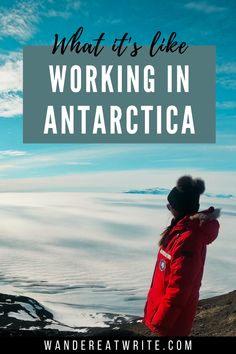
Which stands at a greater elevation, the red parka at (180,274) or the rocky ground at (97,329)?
the red parka at (180,274)

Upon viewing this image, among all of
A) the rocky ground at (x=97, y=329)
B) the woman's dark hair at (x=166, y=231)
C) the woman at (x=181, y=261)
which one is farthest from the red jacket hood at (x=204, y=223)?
the rocky ground at (x=97, y=329)

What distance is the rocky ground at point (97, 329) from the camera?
13.7m

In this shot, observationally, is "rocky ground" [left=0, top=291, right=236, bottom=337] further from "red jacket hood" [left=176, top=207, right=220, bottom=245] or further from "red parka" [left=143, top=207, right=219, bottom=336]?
"red jacket hood" [left=176, top=207, right=220, bottom=245]

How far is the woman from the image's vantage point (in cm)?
462

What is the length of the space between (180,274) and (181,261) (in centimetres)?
14

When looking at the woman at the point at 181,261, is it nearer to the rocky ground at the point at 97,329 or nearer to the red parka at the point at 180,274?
the red parka at the point at 180,274

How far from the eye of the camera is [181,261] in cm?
464

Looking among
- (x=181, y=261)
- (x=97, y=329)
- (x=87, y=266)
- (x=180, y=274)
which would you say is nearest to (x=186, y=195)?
(x=181, y=261)

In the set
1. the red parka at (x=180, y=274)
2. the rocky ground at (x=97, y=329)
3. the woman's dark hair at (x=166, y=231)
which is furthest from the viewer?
the rocky ground at (x=97, y=329)

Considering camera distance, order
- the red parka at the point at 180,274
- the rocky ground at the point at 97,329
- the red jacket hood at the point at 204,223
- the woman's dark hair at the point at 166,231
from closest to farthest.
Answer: the red parka at the point at 180,274 < the red jacket hood at the point at 204,223 < the woman's dark hair at the point at 166,231 < the rocky ground at the point at 97,329

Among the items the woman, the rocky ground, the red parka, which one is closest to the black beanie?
the woman

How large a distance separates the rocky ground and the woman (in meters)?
7.09

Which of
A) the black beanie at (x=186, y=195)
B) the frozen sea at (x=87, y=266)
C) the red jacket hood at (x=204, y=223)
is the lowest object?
the frozen sea at (x=87, y=266)

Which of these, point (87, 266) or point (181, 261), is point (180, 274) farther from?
point (87, 266)
